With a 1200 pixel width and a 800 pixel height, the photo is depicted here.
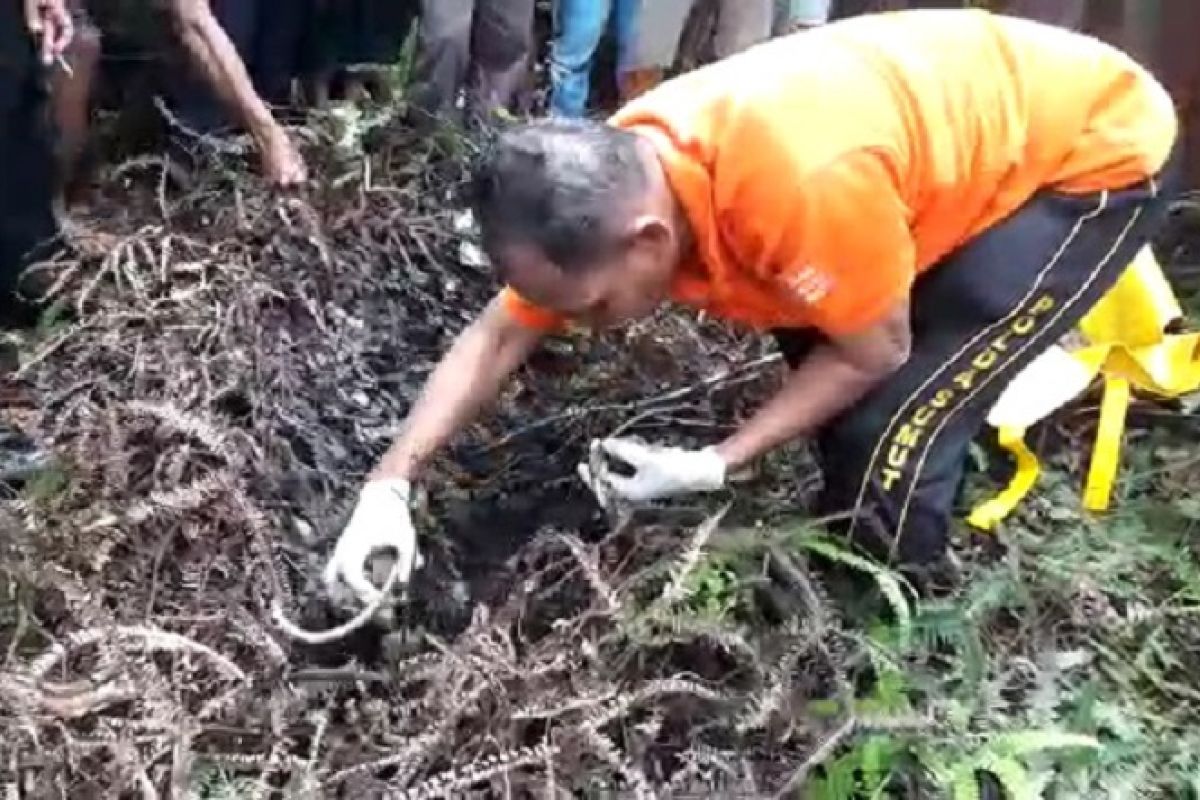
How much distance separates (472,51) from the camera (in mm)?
3908

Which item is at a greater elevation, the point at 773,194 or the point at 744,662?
the point at 773,194

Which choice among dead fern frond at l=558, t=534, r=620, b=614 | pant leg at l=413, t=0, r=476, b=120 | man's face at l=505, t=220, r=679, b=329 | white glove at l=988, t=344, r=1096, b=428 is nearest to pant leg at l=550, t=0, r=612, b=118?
pant leg at l=413, t=0, r=476, b=120

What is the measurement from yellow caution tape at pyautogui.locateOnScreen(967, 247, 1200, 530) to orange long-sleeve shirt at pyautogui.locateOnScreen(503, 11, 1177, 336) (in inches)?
13.8

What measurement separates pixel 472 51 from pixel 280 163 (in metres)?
0.54

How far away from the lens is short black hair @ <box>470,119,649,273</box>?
2182mm

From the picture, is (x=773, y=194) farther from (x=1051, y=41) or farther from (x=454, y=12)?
(x=454, y=12)

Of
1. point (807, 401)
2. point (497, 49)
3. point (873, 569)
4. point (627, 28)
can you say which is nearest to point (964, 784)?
point (873, 569)

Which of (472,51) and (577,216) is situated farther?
(472,51)

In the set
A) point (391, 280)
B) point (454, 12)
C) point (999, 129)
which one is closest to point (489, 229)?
point (999, 129)

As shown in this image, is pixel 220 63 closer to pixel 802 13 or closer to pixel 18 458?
→ pixel 18 458

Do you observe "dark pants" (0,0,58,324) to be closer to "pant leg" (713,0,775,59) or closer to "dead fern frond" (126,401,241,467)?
"dead fern frond" (126,401,241,467)

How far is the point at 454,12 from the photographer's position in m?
3.79

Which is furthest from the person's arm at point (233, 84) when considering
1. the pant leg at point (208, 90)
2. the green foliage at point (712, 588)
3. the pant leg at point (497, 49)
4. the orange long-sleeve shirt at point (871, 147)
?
the green foliage at point (712, 588)

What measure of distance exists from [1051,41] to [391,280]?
4.26 feet
